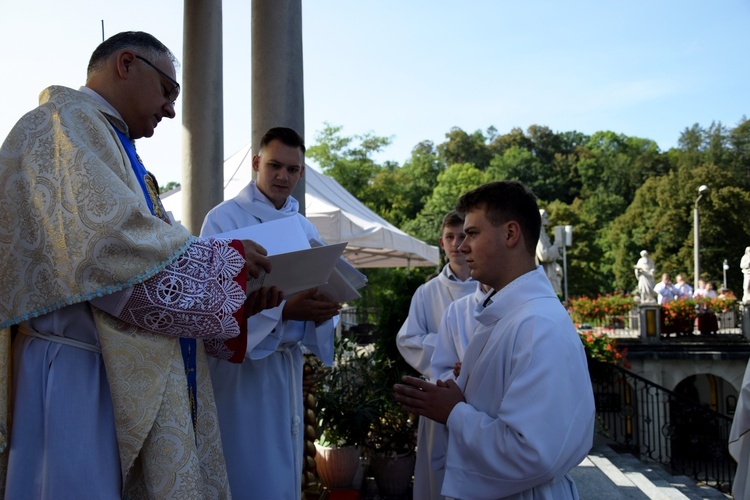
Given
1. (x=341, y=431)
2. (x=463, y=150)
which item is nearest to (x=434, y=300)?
(x=341, y=431)

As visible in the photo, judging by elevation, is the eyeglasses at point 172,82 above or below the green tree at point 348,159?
below

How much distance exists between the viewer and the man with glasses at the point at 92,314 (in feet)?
6.50

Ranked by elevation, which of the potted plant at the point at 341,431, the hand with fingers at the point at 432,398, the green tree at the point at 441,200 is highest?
the green tree at the point at 441,200

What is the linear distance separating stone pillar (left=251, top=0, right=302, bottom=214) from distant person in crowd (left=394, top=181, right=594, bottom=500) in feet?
12.4

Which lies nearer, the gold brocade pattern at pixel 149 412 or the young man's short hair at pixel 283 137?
the gold brocade pattern at pixel 149 412

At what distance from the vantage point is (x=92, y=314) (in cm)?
208

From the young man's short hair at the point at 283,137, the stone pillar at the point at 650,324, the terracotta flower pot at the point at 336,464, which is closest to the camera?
the young man's short hair at the point at 283,137

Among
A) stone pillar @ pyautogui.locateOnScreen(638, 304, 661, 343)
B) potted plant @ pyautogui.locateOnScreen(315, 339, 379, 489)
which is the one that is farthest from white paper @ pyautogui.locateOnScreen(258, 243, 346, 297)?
stone pillar @ pyautogui.locateOnScreen(638, 304, 661, 343)

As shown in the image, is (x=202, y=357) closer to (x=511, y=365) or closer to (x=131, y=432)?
(x=131, y=432)

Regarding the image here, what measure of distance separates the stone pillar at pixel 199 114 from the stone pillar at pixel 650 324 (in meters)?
17.4

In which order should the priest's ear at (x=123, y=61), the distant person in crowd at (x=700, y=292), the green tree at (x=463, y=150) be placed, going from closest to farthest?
the priest's ear at (x=123, y=61)
the distant person in crowd at (x=700, y=292)
the green tree at (x=463, y=150)

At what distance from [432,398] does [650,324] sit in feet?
70.0

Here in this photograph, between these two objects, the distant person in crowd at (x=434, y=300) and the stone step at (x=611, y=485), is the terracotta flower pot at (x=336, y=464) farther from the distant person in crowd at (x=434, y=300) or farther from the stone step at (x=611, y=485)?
the stone step at (x=611, y=485)

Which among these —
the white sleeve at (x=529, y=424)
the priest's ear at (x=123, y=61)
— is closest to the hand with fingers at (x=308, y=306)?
the white sleeve at (x=529, y=424)
